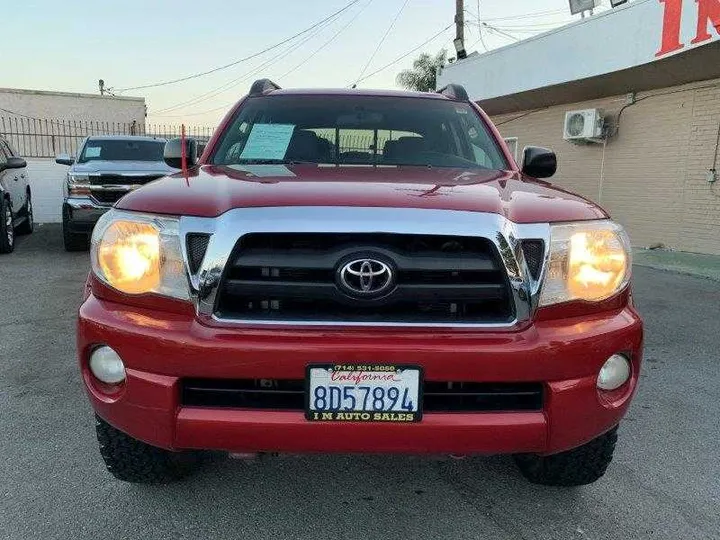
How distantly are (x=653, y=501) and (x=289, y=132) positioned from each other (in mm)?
2362

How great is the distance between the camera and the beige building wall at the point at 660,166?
31.7 feet

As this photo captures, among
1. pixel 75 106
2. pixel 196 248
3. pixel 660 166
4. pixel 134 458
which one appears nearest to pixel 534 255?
pixel 196 248

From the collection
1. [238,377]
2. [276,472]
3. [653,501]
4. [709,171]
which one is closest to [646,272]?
[709,171]

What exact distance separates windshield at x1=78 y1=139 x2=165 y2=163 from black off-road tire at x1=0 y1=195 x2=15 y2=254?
57.8 inches

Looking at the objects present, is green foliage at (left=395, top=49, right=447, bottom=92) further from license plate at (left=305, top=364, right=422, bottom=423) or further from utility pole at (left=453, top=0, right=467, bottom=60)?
license plate at (left=305, top=364, right=422, bottom=423)

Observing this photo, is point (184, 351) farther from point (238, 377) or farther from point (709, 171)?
point (709, 171)

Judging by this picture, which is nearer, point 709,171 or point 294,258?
point 294,258

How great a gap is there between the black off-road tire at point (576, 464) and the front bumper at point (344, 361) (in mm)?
421

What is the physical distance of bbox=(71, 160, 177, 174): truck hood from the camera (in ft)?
28.3

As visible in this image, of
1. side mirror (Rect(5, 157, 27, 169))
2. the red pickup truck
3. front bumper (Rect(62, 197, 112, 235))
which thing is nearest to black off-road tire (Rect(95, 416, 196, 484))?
the red pickup truck

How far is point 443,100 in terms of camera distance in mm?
3668

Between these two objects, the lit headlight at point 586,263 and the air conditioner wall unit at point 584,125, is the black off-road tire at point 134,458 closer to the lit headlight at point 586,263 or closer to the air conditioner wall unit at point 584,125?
the lit headlight at point 586,263

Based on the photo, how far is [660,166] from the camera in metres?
10.6

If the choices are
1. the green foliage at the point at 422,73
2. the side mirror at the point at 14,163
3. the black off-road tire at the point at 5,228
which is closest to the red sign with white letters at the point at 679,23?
the side mirror at the point at 14,163
